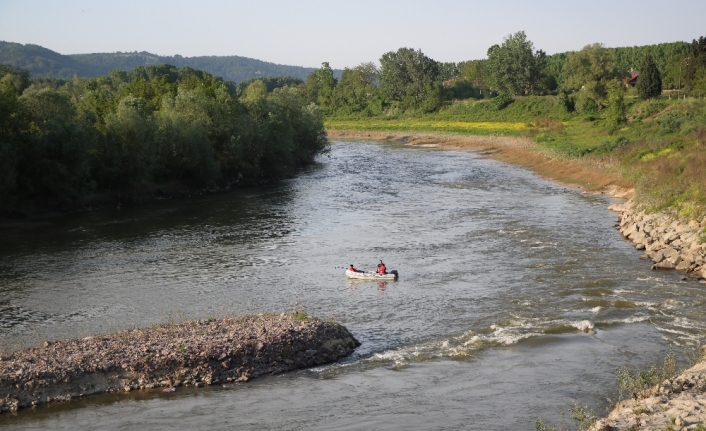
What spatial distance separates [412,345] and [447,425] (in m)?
6.79

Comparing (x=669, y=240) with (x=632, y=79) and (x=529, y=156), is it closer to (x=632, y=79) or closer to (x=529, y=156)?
(x=529, y=156)

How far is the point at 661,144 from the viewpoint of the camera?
62188mm

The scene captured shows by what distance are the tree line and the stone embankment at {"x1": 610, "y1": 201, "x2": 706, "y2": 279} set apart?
165ft

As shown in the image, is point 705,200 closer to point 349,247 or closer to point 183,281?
point 349,247

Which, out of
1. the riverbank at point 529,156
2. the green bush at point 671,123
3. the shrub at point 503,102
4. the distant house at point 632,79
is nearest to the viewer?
the riverbank at point 529,156

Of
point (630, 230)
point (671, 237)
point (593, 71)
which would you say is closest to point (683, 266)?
point (671, 237)

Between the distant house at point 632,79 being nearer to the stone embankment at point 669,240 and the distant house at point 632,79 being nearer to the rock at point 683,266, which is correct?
the stone embankment at point 669,240

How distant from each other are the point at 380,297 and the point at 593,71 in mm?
89878

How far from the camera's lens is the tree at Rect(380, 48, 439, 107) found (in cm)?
15850

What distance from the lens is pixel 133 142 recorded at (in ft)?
199

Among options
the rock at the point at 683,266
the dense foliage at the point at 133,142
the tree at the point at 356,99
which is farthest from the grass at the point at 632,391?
the tree at the point at 356,99

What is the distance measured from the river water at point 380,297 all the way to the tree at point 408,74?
99.4 m

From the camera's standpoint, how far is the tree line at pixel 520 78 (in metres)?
108

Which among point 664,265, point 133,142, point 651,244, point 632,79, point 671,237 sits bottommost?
point 664,265
